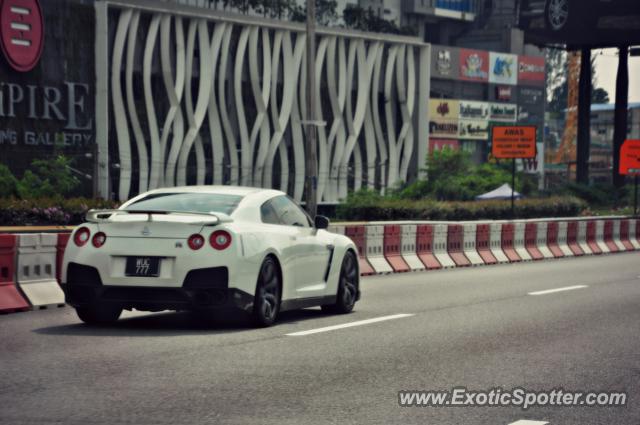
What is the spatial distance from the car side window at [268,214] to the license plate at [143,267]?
1.36m

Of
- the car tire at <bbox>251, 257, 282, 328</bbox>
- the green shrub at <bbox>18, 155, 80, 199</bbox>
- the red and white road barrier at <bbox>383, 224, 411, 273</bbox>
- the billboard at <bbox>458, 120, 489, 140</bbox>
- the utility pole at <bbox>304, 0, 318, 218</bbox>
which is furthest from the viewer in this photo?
the billboard at <bbox>458, 120, 489, 140</bbox>

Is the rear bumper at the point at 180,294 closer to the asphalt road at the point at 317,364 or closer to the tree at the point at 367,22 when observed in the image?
the asphalt road at the point at 317,364

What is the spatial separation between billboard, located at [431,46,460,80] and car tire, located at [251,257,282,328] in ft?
330

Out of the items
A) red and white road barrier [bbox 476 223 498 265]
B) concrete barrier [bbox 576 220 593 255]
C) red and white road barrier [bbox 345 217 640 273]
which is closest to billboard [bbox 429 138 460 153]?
red and white road barrier [bbox 345 217 640 273]

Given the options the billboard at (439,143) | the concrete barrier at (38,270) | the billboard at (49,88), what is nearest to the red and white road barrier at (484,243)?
the concrete barrier at (38,270)

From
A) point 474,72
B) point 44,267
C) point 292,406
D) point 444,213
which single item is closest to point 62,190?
point 444,213

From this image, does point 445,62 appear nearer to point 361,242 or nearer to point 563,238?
point 563,238

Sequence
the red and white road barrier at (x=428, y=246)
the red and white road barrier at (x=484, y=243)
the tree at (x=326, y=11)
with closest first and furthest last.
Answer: the red and white road barrier at (x=428, y=246), the red and white road barrier at (x=484, y=243), the tree at (x=326, y=11)

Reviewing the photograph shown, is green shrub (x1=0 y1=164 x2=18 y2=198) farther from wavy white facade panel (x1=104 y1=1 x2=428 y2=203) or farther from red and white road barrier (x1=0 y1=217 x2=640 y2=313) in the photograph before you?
red and white road barrier (x1=0 y1=217 x2=640 y2=313)

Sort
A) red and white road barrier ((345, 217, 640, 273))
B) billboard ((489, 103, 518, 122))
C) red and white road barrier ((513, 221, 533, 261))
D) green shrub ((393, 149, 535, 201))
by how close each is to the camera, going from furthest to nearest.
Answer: billboard ((489, 103, 518, 122)) → green shrub ((393, 149, 535, 201)) → red and white road barrier ((513, 221, 533, 261)) → red and white road barrier ((345, 217, 640, 273))

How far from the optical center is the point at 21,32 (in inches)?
2474

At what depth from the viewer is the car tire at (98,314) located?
38.1 ft

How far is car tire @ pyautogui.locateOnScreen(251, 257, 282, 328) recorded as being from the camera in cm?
1145

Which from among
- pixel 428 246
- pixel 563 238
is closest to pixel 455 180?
pixel 563 238
